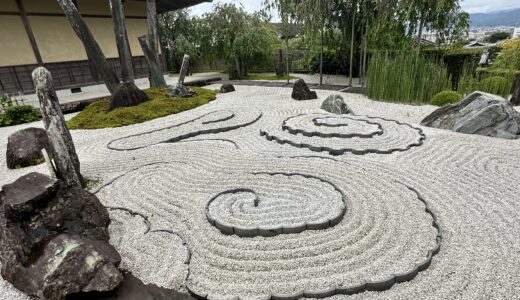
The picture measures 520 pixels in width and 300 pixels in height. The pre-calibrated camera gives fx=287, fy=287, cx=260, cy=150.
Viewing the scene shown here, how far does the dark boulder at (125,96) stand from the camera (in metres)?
7.42

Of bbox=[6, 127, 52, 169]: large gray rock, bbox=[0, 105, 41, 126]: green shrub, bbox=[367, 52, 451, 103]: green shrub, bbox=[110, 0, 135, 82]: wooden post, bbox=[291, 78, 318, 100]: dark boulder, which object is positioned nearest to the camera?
bbox=[6, 127, 52, 169]: large gray rock

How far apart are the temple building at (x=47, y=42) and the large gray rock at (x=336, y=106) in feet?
30.5

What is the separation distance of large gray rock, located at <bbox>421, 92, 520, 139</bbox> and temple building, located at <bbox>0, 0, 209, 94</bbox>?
11784 millimetres

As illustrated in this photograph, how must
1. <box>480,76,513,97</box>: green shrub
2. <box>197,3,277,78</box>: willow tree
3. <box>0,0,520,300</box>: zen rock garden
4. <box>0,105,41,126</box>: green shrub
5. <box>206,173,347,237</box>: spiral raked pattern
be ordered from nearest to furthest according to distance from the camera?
<box>0,0,520,300</box>: zen rock garden, <box>206,173,347,237</box>: spiral raked pattern, <box>480,76,513,97</box>: green shrub, <box>0,105,41,126</box>: green shrub, <box>197,3,277,78</box>: willow tree

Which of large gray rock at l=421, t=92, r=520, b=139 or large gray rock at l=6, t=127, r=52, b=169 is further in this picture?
large gray rock at l=421, t=92, r=520, b=139

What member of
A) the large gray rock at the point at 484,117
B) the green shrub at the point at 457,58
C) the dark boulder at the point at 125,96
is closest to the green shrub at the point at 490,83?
the green shrub at the point at 457,58

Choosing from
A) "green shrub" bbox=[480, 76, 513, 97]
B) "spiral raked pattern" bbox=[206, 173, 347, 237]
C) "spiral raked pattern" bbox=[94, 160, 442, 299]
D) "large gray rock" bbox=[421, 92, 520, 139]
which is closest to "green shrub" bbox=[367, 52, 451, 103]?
"green shrub" bbox=[480, 76, 513, 97]

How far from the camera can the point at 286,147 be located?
4785 mm

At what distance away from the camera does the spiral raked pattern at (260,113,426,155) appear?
14.9ft

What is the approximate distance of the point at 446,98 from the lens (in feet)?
21.8

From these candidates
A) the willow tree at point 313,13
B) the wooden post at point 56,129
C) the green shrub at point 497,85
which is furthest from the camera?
the willow tree at point 313,13

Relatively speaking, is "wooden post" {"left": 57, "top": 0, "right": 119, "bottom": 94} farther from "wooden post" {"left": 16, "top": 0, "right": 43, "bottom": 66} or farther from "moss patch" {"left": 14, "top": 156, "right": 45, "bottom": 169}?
"moss patch" {"left": 14, "top": 156, "right": 45, "bottom": 169}

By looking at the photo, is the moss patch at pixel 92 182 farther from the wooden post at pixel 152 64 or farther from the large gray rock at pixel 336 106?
the wooden post at pixel 152 64

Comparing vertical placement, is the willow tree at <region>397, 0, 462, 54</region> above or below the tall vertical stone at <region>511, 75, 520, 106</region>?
above
